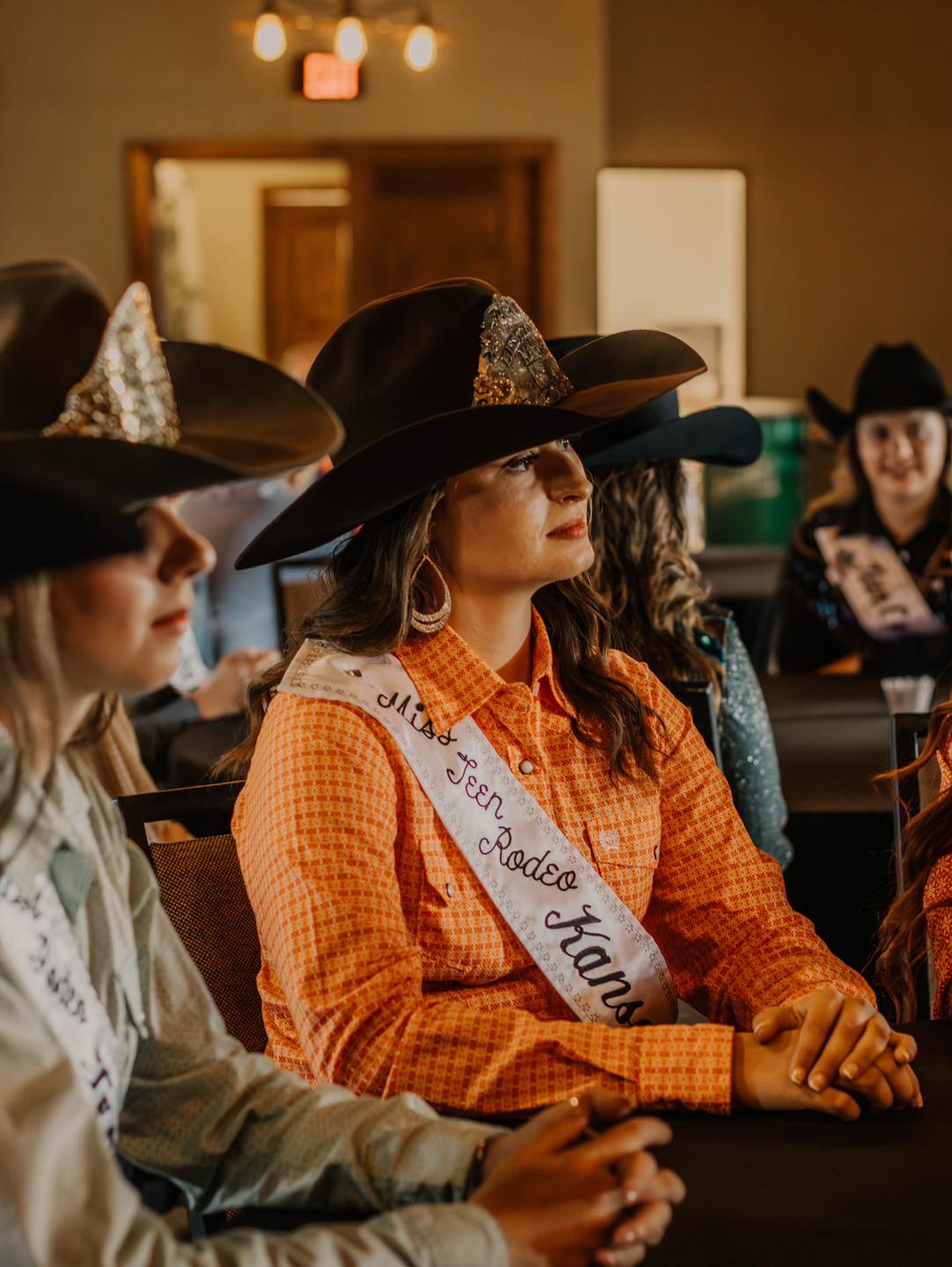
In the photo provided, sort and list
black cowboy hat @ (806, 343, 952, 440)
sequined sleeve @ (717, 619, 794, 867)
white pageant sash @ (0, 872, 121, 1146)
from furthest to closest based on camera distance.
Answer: black cowboy hat @ (806, 343, 952, 440)
sequined sleeve @ (717, 619, 794, 867)
white pageant sash @ (0, 872, 121, 1146)

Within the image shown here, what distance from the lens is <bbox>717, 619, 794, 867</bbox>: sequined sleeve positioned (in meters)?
2.31

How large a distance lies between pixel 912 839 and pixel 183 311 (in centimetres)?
858

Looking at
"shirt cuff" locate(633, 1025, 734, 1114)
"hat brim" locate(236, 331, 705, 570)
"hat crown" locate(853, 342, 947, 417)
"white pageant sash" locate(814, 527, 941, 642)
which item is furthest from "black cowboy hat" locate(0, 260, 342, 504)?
"hat crown" locate(853, 342, 947, 417)

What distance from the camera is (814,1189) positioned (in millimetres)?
1096

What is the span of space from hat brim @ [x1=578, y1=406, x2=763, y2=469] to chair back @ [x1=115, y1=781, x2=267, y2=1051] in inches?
36.1

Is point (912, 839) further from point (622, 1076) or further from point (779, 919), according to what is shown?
point (622, 1076)

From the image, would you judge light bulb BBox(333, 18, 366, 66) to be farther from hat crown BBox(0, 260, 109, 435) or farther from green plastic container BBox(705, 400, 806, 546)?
hat crown BBox(0, 260, 109, 435)

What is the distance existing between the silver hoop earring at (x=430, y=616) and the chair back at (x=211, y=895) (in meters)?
0.30

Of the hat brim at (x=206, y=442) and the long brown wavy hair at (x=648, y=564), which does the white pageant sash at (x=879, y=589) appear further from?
the hat brim at (x=206, y=442)

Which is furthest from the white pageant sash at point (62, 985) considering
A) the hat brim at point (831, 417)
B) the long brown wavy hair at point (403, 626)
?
the hat brim at point (831, 417)

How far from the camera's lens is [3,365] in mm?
1000

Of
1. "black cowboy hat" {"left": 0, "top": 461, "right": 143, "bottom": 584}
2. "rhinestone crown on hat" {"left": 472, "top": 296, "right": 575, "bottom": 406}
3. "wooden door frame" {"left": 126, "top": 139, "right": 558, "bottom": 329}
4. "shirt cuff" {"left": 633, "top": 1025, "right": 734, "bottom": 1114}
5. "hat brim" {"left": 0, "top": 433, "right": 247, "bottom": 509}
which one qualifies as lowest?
"shirt cuff" {"left": 633, "top": 1025, "right": 734, "bottom": 1114}

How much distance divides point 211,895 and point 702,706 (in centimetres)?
83

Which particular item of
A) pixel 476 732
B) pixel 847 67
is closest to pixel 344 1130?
pixel 476 732
